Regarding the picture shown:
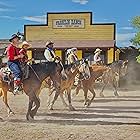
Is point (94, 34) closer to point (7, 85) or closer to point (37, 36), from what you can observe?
point (37, 36)

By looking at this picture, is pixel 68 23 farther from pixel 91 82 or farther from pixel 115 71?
pixel 91 82

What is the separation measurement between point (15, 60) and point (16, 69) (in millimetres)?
265

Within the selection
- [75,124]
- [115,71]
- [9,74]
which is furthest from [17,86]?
[115,71]

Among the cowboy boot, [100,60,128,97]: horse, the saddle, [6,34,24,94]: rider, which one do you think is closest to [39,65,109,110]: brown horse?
the saddle

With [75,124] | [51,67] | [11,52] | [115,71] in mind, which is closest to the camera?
[75,124]

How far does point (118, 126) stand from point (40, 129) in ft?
6.66

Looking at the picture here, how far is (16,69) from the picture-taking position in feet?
41.1

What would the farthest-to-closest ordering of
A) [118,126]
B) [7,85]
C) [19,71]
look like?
[7,85] < [19,71] < [118,126]

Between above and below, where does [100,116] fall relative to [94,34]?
below

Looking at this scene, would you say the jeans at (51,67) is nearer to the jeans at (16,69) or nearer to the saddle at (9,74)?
the saddle at (9,74)

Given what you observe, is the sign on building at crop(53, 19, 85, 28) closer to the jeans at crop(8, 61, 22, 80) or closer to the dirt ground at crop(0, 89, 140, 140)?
the dirt ground at crop(0, 89, 140, 140)

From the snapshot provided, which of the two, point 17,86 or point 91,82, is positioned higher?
point 17,86

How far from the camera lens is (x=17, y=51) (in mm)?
12539

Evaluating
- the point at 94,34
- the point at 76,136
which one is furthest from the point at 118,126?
the point at 94,34
